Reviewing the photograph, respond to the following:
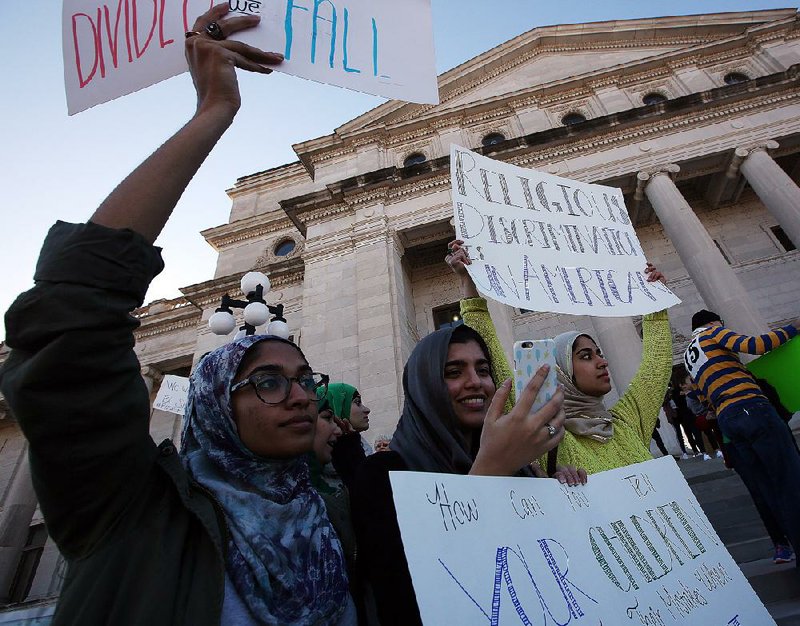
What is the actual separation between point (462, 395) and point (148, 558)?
3.83 ft

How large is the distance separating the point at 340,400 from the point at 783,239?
16248 mm

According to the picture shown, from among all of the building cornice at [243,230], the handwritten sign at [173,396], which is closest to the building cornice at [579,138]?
the building cornice at [243,230]

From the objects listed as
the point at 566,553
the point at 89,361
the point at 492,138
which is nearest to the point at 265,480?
the point at 89,361

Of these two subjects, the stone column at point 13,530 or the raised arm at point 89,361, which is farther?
the stone column at point 13,530

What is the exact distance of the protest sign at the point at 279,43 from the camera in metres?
1.90

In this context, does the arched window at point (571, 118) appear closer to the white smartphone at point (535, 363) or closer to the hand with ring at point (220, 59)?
the hand with ring at point (220, 59)

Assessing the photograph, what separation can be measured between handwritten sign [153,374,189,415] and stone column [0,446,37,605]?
9173 millimetres

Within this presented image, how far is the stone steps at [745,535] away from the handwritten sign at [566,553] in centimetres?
213

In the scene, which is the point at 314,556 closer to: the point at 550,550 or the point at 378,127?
the point at 550,550

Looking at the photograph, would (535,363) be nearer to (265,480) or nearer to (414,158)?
(265,480)

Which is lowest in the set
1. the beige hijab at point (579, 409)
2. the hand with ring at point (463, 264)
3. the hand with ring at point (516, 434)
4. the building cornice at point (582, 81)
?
the hand with ring at point (516, 434)

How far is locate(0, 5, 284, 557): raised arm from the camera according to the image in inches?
34.3

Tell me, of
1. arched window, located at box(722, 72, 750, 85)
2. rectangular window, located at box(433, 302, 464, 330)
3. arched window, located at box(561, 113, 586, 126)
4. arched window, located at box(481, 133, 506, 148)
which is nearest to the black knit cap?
rectangular window, located at box(433, 302, 464, 330)

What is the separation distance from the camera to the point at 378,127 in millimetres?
16578
